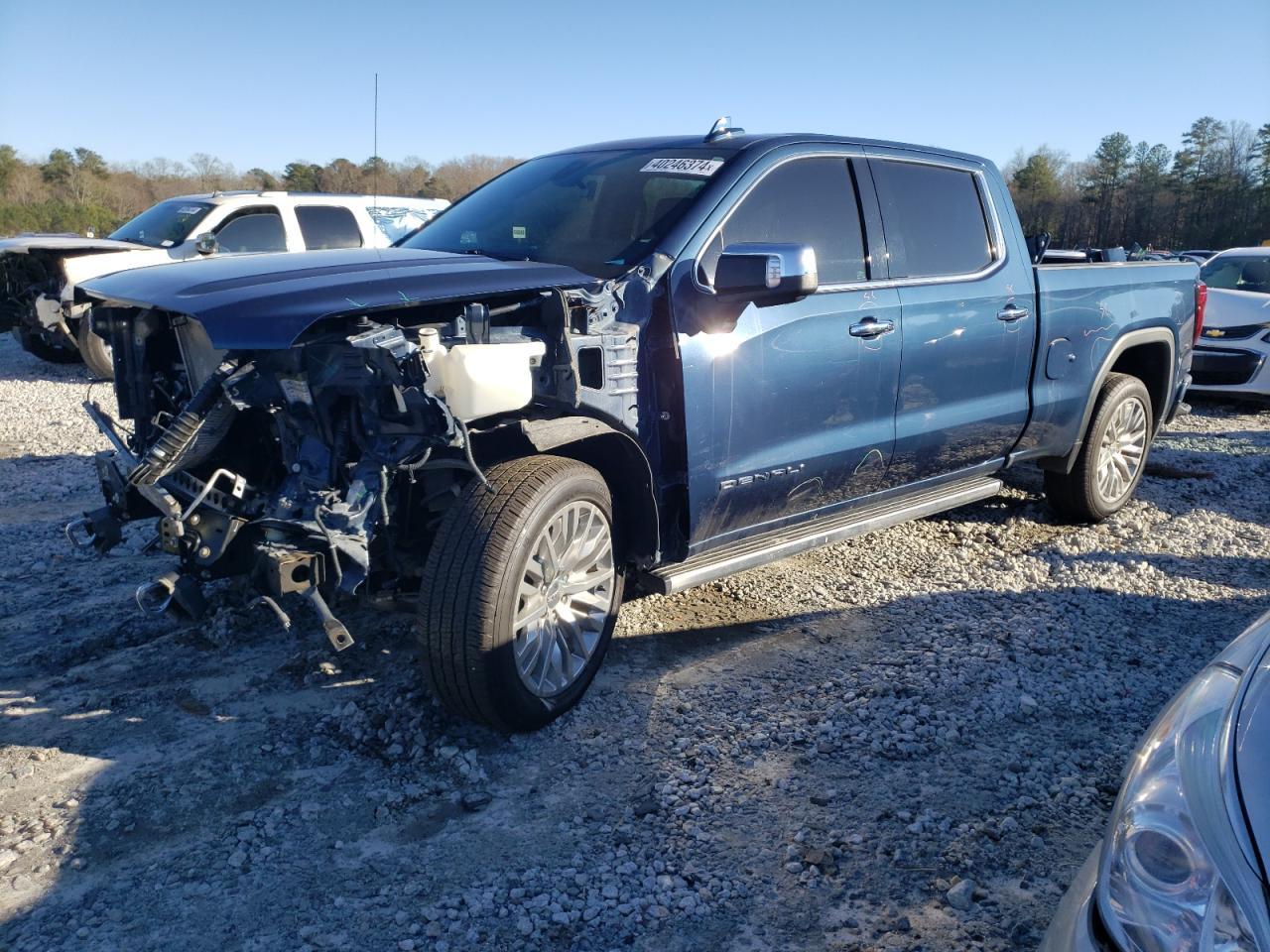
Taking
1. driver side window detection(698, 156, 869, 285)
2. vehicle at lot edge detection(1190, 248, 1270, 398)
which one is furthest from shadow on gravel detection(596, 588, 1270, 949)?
vehicle at lot edge detection(1190, 248, 1270, 398)

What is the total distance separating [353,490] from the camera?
288 cm

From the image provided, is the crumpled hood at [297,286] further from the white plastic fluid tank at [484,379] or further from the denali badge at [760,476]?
the denali badge at [760,476]

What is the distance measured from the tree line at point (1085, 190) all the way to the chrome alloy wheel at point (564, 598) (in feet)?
80.1

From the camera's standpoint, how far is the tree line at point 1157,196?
4028cm

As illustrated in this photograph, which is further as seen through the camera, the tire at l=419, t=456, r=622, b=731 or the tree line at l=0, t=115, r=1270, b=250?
the tree line at l=0, t=115, r=1270, b=250

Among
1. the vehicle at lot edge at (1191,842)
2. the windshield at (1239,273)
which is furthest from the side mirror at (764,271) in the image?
the windshield at (1239,273)

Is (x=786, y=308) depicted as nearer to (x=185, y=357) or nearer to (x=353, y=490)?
(x=353, y=490)

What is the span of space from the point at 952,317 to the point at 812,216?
0.90 meters

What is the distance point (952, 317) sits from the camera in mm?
4375

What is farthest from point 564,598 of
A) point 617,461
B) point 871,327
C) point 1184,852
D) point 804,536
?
point 1184,852

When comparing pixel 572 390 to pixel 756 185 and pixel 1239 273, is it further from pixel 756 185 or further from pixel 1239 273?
pixel 1239 273

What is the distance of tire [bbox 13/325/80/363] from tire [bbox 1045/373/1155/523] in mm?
10323

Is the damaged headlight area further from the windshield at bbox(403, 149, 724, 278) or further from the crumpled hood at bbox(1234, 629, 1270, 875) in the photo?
the crumpled hood at bbox(1234, 629, 1270, 875)

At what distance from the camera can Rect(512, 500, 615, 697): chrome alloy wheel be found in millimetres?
3145
